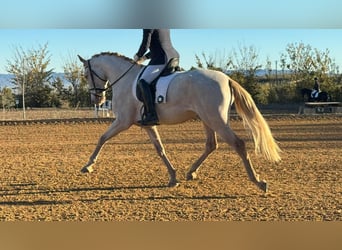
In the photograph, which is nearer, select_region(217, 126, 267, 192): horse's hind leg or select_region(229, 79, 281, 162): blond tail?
select_region(217, 126, 267, 192): horse's hind leg

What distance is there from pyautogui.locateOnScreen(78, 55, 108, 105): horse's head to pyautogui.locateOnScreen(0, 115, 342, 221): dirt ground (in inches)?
39.7

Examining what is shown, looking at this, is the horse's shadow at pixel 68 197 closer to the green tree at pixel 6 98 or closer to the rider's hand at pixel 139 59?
the rider's hand at pixel 139 59

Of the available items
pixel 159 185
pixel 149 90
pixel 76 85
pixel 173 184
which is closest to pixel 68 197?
pixel 159 185

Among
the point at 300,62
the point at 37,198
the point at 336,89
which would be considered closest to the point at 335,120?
the point at 336,89

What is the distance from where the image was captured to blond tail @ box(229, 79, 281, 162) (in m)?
4.39

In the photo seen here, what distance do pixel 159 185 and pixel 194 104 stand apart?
110cm

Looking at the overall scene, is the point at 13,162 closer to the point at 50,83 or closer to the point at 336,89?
the point at 50,83

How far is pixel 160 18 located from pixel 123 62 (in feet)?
9.78

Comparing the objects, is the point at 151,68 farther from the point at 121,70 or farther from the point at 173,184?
the point at 173,184

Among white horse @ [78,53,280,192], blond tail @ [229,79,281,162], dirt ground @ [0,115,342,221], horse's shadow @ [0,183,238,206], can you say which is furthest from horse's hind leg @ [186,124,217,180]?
blond tail @ [229,79,281,162]

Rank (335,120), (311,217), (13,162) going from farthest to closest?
(335,120)
(13,162)
(311,217)

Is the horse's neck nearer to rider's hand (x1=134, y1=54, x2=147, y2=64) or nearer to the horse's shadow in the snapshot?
rider's hand (x1=134, y1=54, x2=147, y2=64)

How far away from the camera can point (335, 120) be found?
44.2 feet

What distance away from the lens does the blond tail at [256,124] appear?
4.39m
